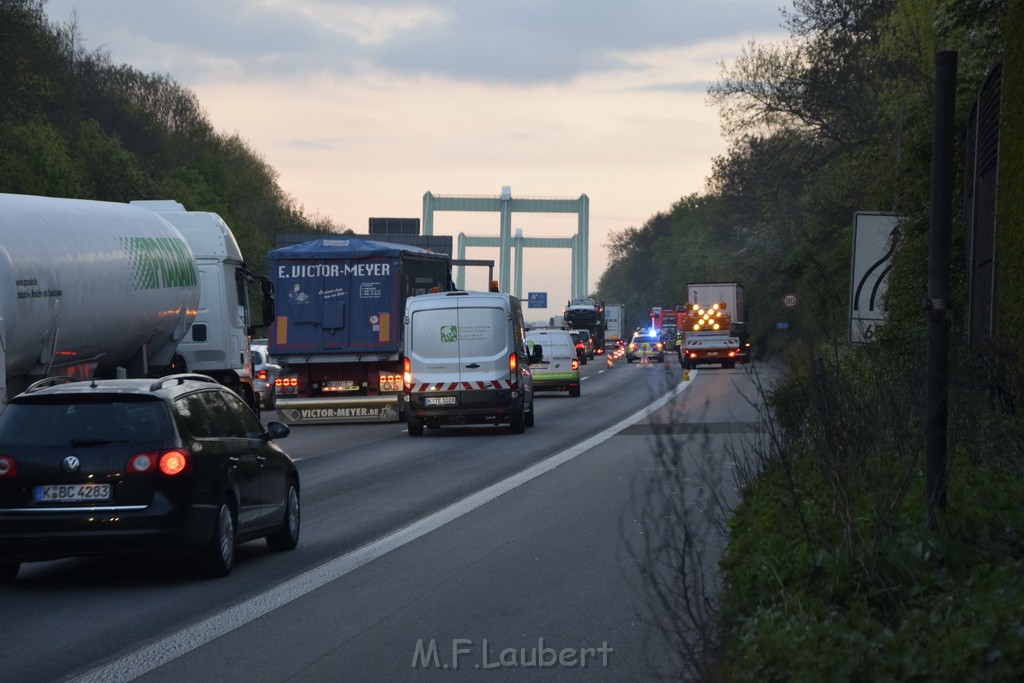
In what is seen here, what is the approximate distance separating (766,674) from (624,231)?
179 meters

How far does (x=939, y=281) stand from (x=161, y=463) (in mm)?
5797

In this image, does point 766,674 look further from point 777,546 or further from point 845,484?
point 845,484

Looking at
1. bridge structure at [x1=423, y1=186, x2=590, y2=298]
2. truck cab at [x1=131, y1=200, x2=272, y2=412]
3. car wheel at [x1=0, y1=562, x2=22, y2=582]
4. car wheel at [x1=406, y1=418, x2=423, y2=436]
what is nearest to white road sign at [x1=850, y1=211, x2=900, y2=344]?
car wheel at [x1=406, y1=418, x2=423, y2=436]

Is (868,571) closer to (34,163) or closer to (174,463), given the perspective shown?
(174,463)

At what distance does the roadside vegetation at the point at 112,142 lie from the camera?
56.1 meters

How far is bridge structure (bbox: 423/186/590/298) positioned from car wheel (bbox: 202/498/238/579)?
351ft

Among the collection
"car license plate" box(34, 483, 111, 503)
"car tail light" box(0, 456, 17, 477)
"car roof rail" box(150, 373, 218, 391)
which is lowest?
"car license plate" box(34, 483, 111, 503)

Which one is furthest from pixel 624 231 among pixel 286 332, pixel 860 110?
pixel 286 332

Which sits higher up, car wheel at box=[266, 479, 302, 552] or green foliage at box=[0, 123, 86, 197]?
green foliage at box=[0, 123, 86, 197]

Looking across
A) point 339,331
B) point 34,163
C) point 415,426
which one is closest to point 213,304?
point 415,426

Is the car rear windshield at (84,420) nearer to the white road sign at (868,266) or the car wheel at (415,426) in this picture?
the white road sign at (868,266)

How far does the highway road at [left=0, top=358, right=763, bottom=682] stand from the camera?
25.5ft

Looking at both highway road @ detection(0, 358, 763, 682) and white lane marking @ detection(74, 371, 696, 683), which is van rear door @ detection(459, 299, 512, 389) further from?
white lane marking @ detection(74, 371, 696, 683)

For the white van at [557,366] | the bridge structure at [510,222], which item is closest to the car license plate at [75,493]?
the white van at [557,366]
